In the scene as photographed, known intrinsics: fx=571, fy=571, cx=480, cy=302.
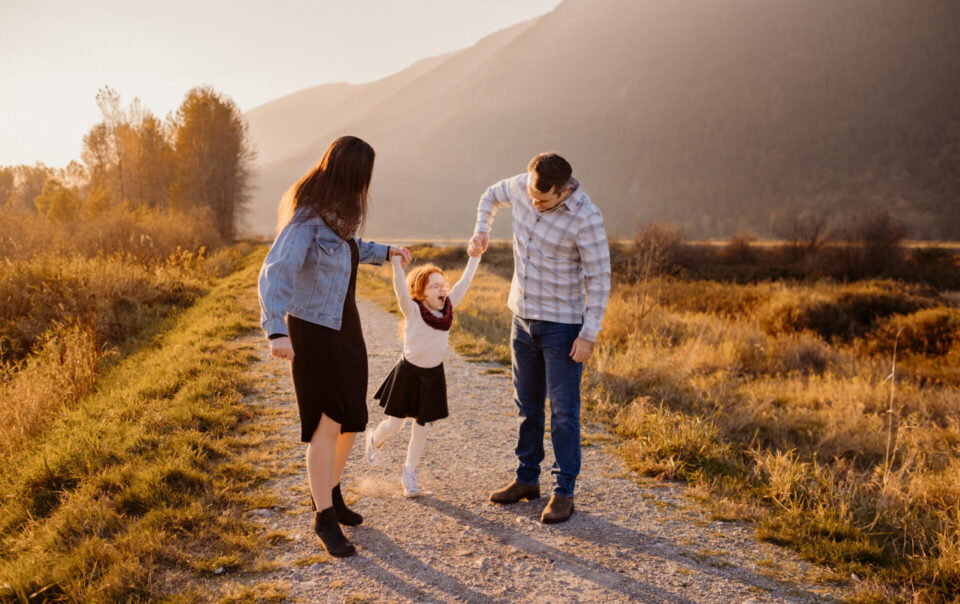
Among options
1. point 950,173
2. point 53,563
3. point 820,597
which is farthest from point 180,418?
point 950,173

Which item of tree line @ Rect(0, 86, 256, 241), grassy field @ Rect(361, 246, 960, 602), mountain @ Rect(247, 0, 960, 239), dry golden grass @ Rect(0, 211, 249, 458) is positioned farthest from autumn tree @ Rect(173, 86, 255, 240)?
mountain @ Rect(247, 0, 960, 239)

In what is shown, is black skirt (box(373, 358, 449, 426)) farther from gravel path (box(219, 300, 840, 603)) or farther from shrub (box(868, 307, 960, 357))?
shrub (box(868, 307, 960, 357))

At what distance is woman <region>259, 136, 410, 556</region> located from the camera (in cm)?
309

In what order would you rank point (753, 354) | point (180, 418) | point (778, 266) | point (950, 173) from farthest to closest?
point (950, 173), point (778, 266), point (753, 354), point (180, 418)

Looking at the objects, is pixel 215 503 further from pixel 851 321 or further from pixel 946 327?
pixel 851 321

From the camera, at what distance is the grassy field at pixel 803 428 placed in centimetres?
349

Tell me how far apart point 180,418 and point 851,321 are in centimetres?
2100

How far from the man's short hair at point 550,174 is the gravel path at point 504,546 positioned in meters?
2.17

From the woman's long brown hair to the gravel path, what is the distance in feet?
6.21

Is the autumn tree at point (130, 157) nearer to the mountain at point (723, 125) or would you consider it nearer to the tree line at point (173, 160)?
the tree line at point (173, 160)

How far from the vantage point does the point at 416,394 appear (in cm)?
387

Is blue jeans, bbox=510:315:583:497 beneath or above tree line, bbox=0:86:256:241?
beneath

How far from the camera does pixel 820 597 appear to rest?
2.93 meters

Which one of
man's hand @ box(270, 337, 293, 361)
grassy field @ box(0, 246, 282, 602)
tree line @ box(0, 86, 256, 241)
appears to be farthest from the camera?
tree line @ box(0, 86, 256, 241)
